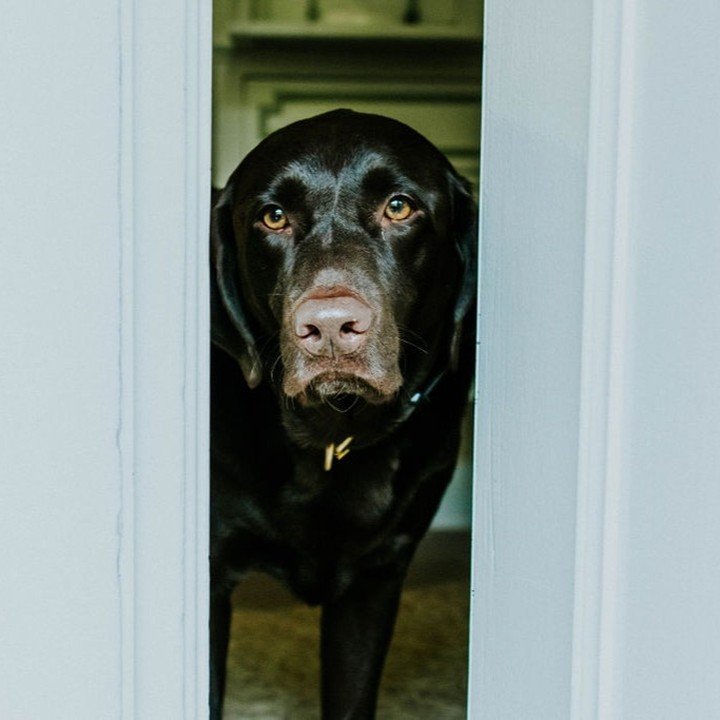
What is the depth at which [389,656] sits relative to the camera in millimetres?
2506

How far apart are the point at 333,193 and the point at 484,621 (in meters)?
0.78

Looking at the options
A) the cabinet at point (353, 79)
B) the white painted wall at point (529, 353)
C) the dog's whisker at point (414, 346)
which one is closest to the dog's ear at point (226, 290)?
the dog's whisker at point (414, 346)

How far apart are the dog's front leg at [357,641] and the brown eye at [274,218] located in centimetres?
63

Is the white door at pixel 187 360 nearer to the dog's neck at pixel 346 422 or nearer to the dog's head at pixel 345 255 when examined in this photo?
the dog's head at pixel 345 255

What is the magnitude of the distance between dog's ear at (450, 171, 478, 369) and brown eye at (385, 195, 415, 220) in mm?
134

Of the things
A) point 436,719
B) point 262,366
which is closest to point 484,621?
point 262,366

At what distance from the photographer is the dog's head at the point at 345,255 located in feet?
5.15

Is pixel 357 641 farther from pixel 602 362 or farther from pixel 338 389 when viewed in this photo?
pixel 602 362

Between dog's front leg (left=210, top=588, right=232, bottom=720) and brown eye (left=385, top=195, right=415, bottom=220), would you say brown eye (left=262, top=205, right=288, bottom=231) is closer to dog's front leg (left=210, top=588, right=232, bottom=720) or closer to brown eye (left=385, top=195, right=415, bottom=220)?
brown eye (left=385, top=195, right=415, bottom=220)

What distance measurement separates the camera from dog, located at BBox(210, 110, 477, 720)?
1.74 meters

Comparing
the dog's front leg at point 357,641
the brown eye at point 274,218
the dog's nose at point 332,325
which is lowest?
the dog's front leg at point 357,641

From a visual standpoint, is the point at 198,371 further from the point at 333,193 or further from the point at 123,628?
the point at 333,193

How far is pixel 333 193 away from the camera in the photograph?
173cm

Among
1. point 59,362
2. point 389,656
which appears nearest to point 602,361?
point 59,362
